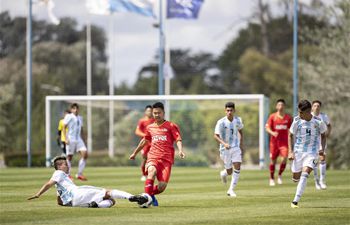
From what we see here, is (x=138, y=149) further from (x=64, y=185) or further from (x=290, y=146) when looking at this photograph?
(x=290, y=146)

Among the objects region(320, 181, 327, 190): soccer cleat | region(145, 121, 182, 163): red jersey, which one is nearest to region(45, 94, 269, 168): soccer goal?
region(320, 181, 327, 190): soccer cleat

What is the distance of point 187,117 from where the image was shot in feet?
167

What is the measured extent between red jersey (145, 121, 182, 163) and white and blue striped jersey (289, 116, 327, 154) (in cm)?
234

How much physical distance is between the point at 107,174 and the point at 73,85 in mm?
69357

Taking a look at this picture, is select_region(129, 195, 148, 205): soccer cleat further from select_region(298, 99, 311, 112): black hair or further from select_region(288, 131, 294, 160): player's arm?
select_region(298, 99, 311, 112): black hair

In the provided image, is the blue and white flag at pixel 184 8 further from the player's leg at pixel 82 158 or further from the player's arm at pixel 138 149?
the player's arm at pixel 138 149

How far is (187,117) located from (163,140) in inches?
1122

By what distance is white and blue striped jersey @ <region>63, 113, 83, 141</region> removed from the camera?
33.8 metres

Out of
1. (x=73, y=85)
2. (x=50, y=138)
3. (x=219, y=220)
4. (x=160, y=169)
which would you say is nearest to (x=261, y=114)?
(x=50, y=138)

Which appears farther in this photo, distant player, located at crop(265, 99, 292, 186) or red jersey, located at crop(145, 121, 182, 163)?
distant player, located at crop(265, 99, 292, 186)

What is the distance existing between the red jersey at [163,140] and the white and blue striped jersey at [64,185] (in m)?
1.91

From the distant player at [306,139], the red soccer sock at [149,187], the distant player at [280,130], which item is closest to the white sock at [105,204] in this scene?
the red soccer sock at [149,187]

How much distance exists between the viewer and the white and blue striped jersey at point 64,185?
21062 mm

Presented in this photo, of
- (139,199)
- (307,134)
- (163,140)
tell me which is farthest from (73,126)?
(139,199)
